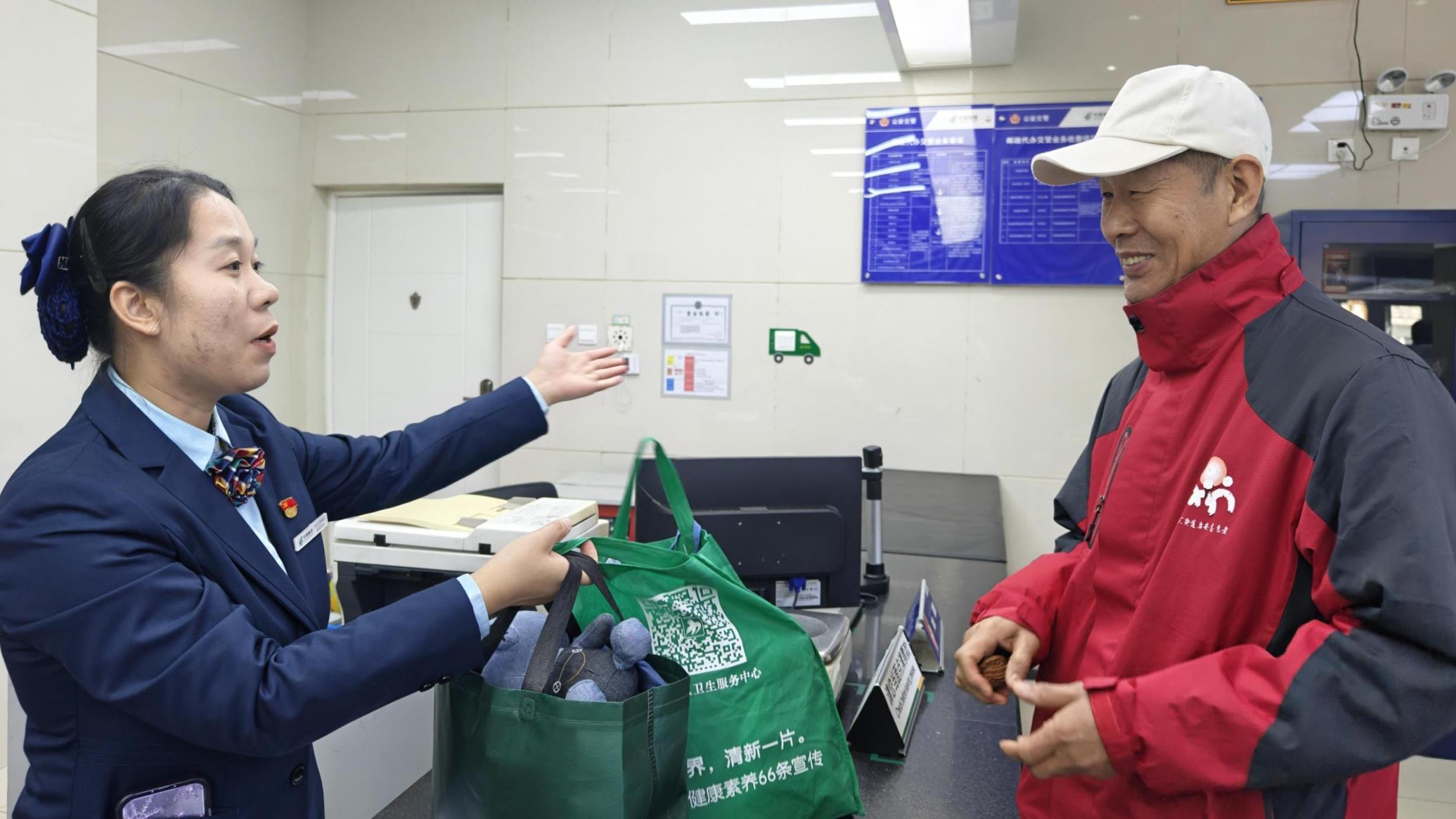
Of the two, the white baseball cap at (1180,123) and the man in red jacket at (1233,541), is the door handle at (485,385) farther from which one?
the white baseball cap at (1180,123)

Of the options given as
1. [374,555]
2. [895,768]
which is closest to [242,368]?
[374,555]

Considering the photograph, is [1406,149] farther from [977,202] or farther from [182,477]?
[182,477]

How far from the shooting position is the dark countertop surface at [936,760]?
130cm

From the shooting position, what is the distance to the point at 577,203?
425 cm

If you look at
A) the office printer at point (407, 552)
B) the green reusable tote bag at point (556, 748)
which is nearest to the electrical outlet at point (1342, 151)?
the office printer at point (407, 552)

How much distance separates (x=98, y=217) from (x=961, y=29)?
3.04m

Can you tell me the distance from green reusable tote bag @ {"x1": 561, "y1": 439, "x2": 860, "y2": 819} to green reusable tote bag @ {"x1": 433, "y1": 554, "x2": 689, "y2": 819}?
0.08m

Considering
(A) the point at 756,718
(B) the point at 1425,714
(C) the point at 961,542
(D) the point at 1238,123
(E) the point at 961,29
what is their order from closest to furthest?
(B) the point at 1425,714
(D) the point at 1238,123
(A) the point at 756,718
(C) the point at 961,542
(E) the point at 961,29

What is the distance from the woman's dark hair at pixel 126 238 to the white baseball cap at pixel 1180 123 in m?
1.08

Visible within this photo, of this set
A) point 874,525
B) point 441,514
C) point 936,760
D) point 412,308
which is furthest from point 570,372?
point 412,308

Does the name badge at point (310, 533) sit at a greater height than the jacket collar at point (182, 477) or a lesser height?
lesser

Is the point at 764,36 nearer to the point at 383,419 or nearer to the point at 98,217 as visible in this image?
the point at 383,419

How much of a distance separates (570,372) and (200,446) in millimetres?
596

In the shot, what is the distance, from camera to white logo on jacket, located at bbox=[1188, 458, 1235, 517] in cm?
98
